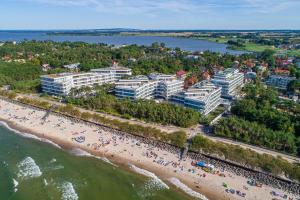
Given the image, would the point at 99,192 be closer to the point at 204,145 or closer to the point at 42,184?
the point at 42,184

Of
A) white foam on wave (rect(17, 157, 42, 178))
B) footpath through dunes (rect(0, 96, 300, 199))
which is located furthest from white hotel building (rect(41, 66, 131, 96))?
A: white foam on wave (rect(17, 157, 42, 178))

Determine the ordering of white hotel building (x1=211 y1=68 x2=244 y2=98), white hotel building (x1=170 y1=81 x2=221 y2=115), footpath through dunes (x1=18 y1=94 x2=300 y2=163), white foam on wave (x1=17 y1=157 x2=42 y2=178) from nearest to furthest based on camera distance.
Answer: white foam on wave (x1=17 y1=157 x2=42 y2=178), footpath through dunes (x1=18 y1=94 x2=300 y2=163), white hotel building (x1=170 y1=81 x2=221 y2=115), white hotel building (x1=211 y1=68 x2=244 y2=98)

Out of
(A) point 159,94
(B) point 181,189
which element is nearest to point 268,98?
(A) point 159,94

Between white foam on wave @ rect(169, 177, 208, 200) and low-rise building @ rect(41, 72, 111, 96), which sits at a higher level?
low-rise building @ rect(41, 72, 111, 96)

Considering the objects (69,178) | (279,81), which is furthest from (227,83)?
(69,178)

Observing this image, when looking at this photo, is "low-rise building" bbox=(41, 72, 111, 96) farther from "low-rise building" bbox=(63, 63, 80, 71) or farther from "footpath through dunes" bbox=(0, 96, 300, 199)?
"low-rise building" bbox=(63, 63, 80, 71)

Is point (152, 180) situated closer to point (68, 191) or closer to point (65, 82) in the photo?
point (68, 191)
